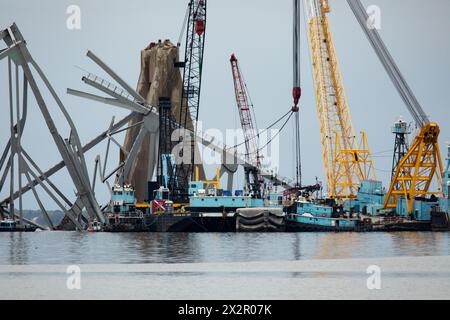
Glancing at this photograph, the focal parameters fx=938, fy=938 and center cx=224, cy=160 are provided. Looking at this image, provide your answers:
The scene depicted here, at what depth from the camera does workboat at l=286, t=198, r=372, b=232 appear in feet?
375

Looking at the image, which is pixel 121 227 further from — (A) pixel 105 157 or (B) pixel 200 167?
(B) pixel 200 167

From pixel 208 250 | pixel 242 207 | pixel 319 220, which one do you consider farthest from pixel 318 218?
pixel 208 250

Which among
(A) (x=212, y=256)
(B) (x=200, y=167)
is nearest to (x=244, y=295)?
(A) (x=212, y=256)

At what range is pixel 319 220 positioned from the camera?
4518 inches

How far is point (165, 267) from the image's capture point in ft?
185

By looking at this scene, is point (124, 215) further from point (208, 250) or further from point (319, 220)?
point (208, 250)

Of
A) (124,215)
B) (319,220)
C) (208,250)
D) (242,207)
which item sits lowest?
(208,250)

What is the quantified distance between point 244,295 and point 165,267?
15472 mm

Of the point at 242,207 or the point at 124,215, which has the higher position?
the point at 242,207

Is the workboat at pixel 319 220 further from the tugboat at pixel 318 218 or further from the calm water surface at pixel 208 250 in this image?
the calm water surface at pixel 208 250

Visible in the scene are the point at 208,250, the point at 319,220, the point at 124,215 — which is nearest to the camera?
the point at 208,250

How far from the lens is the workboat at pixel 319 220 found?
375 ft

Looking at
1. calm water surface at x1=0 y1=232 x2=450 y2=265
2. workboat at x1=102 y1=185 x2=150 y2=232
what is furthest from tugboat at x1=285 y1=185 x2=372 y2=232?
calm water surface at x1=0 y1=232 x2=450 y2=265

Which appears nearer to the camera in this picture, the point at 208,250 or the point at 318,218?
the point at 208,250
